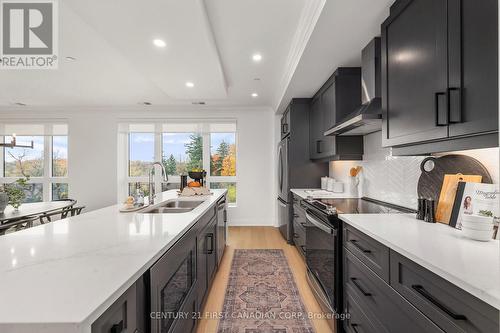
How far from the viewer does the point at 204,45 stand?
244cm

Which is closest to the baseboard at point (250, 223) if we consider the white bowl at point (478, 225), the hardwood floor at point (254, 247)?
the hardwood floor at point (254, 247)

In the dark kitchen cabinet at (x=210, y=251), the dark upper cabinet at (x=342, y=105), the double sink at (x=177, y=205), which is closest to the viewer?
the dark kitchen cabinet at (x=210, y=251)

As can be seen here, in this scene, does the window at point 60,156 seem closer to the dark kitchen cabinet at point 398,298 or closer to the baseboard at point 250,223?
the baseboard at point 250,223

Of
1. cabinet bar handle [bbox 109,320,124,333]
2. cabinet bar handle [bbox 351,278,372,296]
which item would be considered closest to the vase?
cabinet bar handle [bbox 109,320,124,333]

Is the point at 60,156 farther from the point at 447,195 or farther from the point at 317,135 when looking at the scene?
the point at 447,195

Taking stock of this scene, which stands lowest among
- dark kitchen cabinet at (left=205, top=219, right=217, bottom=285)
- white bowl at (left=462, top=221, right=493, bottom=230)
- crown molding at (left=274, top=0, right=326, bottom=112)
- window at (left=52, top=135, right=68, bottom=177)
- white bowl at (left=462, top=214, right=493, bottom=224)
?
dark kitchen cabinet at (left=205, top=219, right=217, bottom=285)

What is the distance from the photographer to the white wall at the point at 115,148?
5324 millimetres

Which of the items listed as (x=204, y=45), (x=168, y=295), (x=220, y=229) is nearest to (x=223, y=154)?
(x=220, y=229)

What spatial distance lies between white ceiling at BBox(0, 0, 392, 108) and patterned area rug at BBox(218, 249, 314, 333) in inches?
94.5

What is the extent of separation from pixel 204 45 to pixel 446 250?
2514 millimetres

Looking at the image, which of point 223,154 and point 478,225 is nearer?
point 478,225

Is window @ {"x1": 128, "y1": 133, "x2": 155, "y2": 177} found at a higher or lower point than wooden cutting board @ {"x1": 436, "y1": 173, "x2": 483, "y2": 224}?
higher

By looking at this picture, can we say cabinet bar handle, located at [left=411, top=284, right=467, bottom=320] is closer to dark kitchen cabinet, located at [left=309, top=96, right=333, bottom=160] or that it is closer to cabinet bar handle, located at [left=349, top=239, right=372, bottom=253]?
cabinet bar handle, located at [left=349, top=239, right=372, bottom=253]

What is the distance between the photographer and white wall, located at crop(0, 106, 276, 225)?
5324 millimetres
